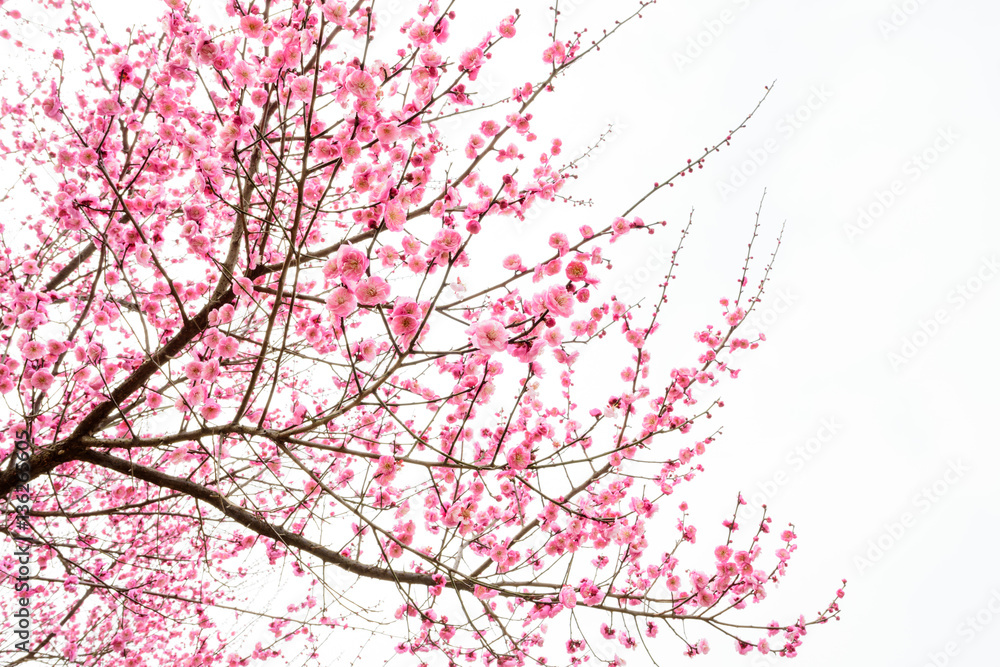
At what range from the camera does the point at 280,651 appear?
17.7ft

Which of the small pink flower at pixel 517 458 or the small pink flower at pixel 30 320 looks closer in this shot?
the small pink flower at pixel 517 458

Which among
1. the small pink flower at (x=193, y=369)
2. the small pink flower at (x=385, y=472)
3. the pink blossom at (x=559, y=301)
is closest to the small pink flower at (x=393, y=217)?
the pink blossom at (x=559, y=301)

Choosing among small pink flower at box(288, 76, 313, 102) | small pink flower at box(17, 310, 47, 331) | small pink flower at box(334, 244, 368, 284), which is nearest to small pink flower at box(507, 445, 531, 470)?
small pink flower at box(334, 244, 368, 284)

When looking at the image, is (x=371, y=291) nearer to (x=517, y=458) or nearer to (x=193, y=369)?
(x=517, y=458)

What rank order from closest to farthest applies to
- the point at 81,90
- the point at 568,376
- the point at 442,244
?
the point at 442,244
the point at 568,376
the point at 81,90

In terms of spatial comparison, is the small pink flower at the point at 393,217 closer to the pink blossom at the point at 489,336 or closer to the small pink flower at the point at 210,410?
the pink blossom at the point at 489,336

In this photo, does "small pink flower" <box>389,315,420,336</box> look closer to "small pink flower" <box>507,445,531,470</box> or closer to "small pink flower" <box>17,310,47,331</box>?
"small pink flower" <box>507,445,531,470</box>

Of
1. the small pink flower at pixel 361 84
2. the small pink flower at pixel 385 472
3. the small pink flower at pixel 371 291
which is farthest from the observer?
the small pink flower at pixel 385 472

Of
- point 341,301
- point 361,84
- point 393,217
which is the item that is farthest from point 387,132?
point 341,301

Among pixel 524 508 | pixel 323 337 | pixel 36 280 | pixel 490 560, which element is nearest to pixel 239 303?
pixel 323 337

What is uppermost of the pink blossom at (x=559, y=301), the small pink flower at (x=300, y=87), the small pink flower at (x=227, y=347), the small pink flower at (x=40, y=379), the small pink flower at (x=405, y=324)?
the small pink flower at (x=300, y=87)

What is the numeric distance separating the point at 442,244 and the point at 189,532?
5717mm

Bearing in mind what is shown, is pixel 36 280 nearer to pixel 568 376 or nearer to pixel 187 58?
pixel 187 58

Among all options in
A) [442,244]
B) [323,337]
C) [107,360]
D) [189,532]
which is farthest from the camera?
[189,532]
